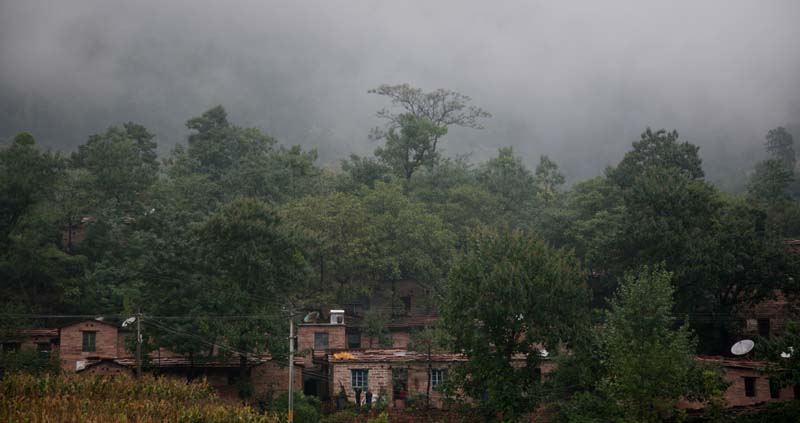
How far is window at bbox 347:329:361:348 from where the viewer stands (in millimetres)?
51297

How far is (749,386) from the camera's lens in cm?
3550

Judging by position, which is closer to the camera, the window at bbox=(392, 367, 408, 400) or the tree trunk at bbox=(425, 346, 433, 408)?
the tree trunk at bbox=(425, 346, 433, 408)

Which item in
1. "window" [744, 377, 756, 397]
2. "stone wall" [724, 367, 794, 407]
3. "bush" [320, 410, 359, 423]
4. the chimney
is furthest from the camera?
the chimney

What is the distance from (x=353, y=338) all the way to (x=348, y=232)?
7.00 m

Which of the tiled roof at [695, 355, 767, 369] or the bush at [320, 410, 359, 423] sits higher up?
the tiled roof at [695, 355, 767, 369]

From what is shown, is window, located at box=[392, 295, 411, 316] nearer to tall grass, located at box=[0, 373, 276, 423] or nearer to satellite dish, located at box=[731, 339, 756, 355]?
tall grass, located at box=[0, 373, 276, 423]

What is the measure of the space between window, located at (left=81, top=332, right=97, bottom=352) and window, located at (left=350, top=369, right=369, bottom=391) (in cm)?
1464

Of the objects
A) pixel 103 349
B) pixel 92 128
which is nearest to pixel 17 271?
pixel 103 349

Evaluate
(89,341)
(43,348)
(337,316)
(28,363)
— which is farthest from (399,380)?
(43,348)

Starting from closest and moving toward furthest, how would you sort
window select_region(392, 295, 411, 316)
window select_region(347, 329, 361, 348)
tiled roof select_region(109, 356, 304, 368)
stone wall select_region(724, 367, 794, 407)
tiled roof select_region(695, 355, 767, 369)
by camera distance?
stone wall select_region(724, 367, 794, 407) < tiled roof select_region(695, 355, 767, 369) < tiled roof select_region(109, 356, 304, 368) < window select_region(347, 329, 361, 348) < window select_region(392, 295, 411, 316)

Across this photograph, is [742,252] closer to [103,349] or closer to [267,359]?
Result: [267,359]

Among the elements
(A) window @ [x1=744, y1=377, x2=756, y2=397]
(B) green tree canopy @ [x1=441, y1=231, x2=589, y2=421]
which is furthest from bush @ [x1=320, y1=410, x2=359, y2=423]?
(A) window @ [x1=744, y1=377, x2=756, y2=397]

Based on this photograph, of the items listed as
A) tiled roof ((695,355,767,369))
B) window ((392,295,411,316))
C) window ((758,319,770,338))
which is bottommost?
tiled roof ((695,355,767,369))

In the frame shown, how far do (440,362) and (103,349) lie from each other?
18547mm
